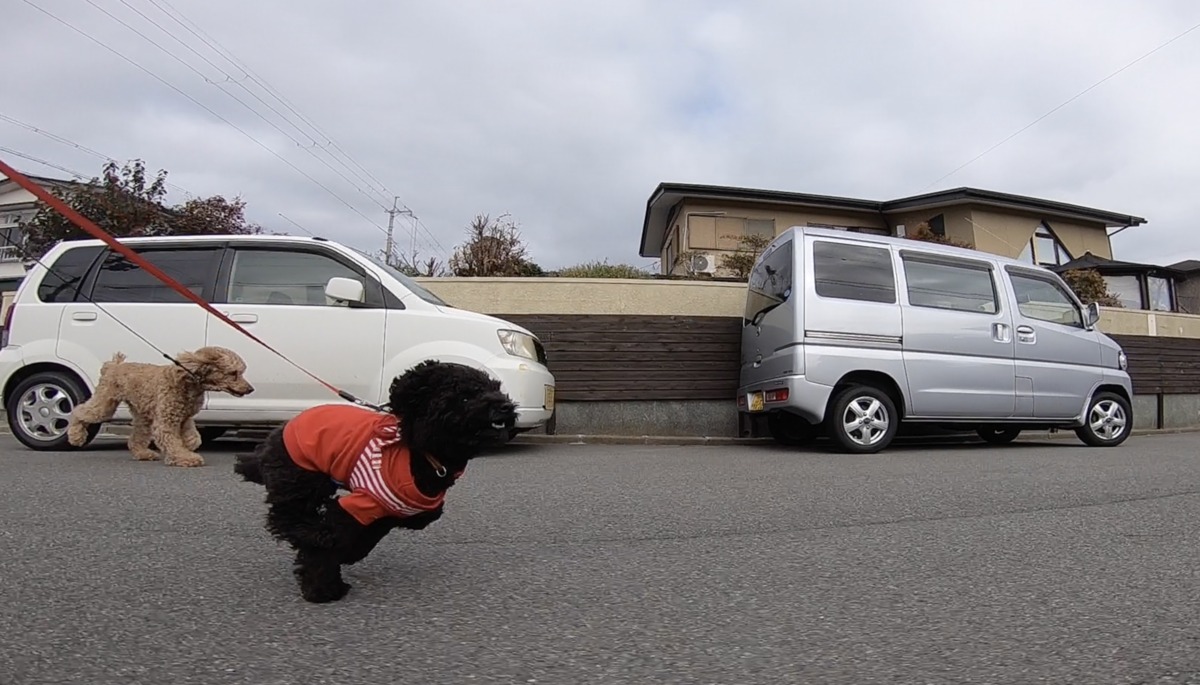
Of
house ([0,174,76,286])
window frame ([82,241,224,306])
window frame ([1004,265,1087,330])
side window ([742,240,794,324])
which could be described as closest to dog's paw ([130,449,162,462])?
window frame ([82,241,224,306])

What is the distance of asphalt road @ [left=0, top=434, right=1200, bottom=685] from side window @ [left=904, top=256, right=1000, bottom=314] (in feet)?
9.80

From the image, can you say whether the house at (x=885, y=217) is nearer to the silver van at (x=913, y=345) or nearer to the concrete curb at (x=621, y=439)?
the concrete curb at (x=621, y=439)

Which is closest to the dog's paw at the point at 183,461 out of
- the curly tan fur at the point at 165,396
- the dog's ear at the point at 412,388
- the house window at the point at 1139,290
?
the curly tan fur at the point at 165,396

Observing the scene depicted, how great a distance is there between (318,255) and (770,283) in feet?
14.5

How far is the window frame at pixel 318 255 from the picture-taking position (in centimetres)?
656

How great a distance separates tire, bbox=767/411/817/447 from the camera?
8.25 meters

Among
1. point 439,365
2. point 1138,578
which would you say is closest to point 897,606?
point 1138,578

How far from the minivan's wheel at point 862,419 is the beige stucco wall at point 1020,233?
14489mm

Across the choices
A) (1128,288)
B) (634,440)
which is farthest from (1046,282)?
(1128,288)

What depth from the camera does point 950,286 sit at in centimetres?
773

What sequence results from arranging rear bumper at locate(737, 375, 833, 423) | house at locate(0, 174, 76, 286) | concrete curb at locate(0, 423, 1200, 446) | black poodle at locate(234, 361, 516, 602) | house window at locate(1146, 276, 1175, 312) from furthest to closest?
house at locate(0, 174, 76, 286) → house window at locate(1146, 276, 1175, 312) → concrete curb at locate(0, 423, 1200, 446) → rear bumper at locate(737, 375, 833, 423) → black poodle at locate(234, 361, 516, 602)

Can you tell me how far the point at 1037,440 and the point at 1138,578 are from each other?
7744mm

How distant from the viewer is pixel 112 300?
6.73m

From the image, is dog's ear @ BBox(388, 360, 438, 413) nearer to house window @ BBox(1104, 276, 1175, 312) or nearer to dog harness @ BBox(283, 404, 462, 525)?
dog harness @ BBox(283, 404, 462, 525)
